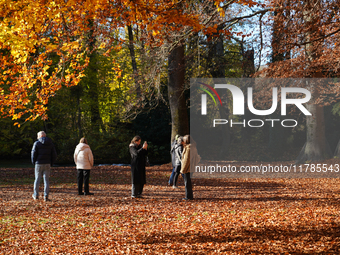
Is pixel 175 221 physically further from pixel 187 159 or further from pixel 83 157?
pixel 83 157

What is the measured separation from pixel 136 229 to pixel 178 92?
11.1 metres

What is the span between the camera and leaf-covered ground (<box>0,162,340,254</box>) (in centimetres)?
607

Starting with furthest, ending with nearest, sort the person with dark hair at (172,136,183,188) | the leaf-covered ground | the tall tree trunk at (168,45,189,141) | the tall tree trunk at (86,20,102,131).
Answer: the tall tree trunk at (86,20,102,131) → the tall tree trunk at (168,45,189,141) → the person with dark hair at (172,136,183,188) → the leaf-covered ground

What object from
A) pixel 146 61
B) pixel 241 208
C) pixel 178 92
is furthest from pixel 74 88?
pixel 241 208

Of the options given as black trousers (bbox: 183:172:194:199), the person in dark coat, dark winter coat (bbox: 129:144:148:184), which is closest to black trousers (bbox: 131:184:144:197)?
the person in dark coat

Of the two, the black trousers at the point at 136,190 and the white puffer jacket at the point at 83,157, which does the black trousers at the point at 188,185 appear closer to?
the black trousers at the point at 136,190

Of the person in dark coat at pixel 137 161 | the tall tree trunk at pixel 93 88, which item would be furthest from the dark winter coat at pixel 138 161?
the tall tree trunk at pixel 93 88

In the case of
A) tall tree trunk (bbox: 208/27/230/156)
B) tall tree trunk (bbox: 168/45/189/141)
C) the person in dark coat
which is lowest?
the person in dark coat

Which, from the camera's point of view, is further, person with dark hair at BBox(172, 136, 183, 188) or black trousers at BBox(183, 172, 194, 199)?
person with dark hair at BBox(172, 136, 183, 188)

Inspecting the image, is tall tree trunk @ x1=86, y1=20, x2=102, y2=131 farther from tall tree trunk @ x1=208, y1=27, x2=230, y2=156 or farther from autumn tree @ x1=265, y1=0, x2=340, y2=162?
autumn tree @ x1=265, y1=0, x2=340, y2=162

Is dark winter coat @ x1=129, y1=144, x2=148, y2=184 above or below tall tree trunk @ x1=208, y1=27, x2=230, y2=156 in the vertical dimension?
below

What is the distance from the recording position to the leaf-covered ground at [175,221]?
6070mm

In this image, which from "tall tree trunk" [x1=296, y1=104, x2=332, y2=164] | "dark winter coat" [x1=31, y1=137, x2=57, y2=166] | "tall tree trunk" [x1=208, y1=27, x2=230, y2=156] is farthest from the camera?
"tall tree trunk" [x1=296, y1=104, x2=332, y2=164]

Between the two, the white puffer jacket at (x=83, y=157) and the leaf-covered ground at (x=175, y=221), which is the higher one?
the white puffer jacket at (x=83, y=157)
